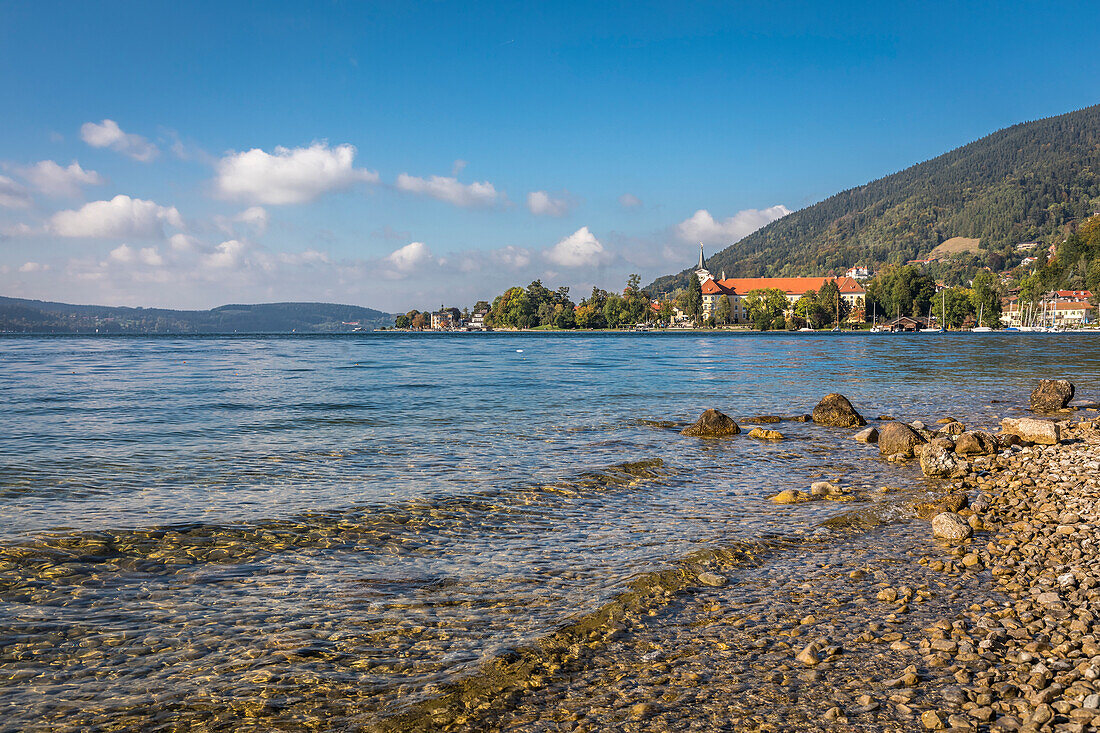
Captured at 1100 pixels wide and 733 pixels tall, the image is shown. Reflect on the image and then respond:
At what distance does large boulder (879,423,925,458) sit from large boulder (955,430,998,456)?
28.7 inches

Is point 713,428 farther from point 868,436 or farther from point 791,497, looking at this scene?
point 791,497

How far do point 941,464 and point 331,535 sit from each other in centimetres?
1065

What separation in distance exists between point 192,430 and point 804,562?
653 inches

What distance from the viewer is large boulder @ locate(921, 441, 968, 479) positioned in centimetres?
1183

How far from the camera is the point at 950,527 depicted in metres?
8.19

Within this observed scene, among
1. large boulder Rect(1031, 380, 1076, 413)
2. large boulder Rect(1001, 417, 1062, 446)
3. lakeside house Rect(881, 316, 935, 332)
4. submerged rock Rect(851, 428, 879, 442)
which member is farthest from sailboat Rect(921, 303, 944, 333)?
submerged rock Rect(851, 428, 879, 442)

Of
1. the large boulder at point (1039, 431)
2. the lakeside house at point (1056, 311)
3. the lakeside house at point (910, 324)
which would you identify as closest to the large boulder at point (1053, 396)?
the large boulder at point (1039, 431)

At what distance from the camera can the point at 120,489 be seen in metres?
11.3

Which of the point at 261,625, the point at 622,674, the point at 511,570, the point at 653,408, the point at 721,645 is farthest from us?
the point at 653,408

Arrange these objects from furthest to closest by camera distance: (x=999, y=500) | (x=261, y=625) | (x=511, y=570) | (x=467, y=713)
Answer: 1. (x=999, y=500)
2. (x=511, y=570)
3. (x=261, y=625)
4. (x=467, y=713)

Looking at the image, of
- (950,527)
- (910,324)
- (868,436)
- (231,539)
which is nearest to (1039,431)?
(868,436)

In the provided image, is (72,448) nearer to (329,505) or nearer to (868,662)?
(329,505)

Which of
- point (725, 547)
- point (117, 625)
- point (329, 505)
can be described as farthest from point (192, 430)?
point (725, 547)

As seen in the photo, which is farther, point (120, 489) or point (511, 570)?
point (120, 489)
